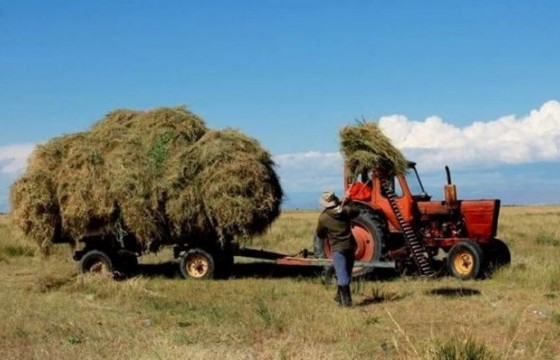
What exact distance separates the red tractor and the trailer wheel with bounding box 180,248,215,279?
2.41 m

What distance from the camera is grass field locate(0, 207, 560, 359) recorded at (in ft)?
25.6

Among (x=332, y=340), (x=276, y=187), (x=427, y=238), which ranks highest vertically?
(x=276, y=187)

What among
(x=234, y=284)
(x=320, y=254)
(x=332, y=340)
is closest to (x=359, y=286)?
(x=320, y=254)

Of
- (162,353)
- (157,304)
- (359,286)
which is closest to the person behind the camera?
(162,353)

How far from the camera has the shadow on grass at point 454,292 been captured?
12.1 meters

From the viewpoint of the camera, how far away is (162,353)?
7.25 m

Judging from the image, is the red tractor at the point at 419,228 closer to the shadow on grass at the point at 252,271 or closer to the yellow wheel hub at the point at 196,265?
the shadow on grass at the point at 252,271

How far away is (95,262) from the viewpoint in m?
15.3

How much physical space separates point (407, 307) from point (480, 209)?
430 centimetres

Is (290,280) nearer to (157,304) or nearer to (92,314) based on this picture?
(157,304)

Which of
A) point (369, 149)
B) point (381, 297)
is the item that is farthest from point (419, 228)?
point (381, 297)

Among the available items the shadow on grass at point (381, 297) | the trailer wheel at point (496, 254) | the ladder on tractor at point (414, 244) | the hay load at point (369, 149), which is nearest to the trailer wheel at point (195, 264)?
the hay load at point (369, 149)

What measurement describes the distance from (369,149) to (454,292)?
3.13 meters

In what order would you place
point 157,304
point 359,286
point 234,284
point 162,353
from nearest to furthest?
point 162,353 → point 157,304 → point 359,286 → point 234,284
